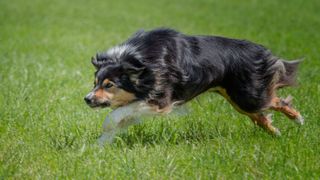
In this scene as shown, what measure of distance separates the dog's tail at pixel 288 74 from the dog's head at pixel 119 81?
167cm

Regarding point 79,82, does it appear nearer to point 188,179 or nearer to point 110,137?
point 110,137

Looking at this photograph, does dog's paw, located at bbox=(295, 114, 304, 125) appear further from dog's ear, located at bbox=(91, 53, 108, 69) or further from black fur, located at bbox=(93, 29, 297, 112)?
dog's ear, located at bbox=(91, 53, 108, 69)

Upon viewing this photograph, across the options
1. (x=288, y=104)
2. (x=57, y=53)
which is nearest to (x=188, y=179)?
(x=288, y=104)

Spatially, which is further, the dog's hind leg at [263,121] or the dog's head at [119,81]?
the dog's hind leg at [263,121]

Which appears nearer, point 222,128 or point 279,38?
point 222,128

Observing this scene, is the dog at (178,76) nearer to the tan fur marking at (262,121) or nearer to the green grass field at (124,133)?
the tan fur marking at (262,121)

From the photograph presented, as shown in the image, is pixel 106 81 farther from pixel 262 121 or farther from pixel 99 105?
pixel 262 121

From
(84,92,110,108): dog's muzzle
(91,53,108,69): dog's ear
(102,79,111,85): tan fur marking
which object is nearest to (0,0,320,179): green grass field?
(84,92,110,108): dog's muzzle

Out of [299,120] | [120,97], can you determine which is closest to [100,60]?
[120,97]

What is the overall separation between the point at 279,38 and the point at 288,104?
A: 319 inches

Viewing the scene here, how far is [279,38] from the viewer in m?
14.8

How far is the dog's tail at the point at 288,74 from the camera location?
688 cm

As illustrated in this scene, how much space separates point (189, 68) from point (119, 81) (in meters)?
0.71

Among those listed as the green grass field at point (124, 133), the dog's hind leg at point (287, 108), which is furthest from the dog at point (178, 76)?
the green grass field at point (124, 133)
